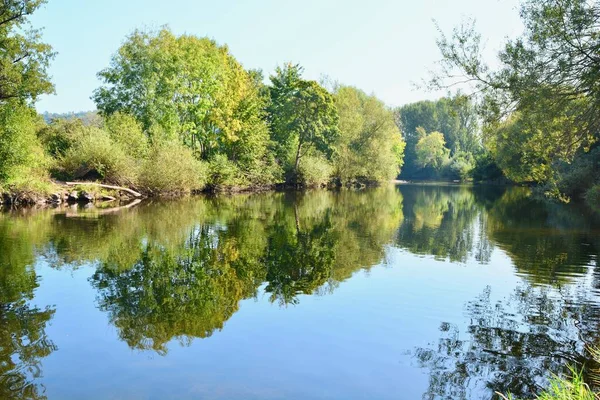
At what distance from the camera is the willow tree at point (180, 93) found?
43375 millimetres

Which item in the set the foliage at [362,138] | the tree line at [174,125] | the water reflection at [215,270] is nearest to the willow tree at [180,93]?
the tree line at [174,125]

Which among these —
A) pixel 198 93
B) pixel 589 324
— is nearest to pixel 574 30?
pixel 589 324

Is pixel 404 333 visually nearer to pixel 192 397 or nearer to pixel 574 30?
pixel 192 397

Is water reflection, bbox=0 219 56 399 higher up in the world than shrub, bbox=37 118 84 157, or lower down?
lower down

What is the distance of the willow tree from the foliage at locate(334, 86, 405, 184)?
18140 mm

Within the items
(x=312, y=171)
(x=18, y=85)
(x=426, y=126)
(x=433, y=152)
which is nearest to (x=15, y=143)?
(x=18, y=85)

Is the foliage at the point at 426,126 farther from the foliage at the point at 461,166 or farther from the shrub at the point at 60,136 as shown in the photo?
the shrub at the point at 60,136

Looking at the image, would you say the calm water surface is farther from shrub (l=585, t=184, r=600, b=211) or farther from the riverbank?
shrub (l=585, t=184, r=600, b=211)

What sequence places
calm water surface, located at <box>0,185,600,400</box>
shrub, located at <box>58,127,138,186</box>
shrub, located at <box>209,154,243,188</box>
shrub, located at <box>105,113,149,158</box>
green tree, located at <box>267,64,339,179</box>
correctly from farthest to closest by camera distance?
green tree, located at <box>267,64,339,179</box> → shrub, located at <box>209,154,243,188</box> → shrub, located at <box>105,113,149,158</box> → shrub, located at <box>58,127,138,186</box> → calm water surface, located at <box>0,185,600,400</box>

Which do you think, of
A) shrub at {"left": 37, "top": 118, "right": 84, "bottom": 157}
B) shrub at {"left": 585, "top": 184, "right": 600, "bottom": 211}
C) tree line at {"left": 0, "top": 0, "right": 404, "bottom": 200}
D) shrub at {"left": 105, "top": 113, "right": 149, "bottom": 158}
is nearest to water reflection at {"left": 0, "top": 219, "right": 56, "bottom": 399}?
tree line at {"left": 0, "top": 0, "right": 404, "bottom": 200}

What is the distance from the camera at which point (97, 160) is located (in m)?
36.5

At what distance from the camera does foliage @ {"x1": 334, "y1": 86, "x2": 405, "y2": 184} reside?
2520 inches

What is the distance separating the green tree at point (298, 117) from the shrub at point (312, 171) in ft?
2.11

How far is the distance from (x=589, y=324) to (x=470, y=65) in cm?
818
